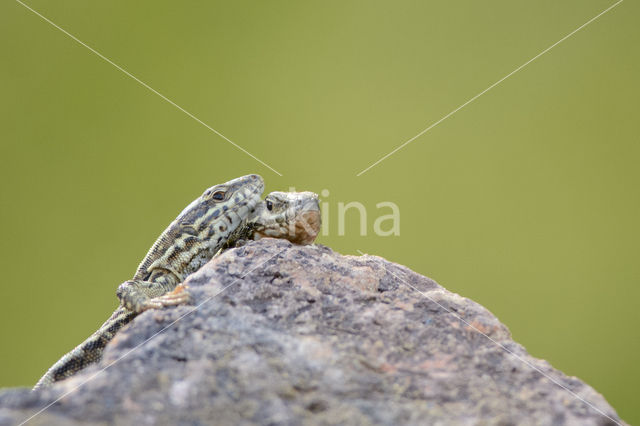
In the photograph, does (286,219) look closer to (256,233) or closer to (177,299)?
(256,233)

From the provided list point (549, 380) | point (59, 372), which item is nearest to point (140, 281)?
point (59, 372)

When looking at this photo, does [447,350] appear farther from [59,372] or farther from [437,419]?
[59,372]

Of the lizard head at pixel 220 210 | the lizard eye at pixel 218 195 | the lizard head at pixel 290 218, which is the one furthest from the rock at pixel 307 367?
the lizard eye at pixel 218 195

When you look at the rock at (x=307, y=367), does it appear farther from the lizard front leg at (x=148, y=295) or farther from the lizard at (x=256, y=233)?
the lizard at (x=256, y=233)

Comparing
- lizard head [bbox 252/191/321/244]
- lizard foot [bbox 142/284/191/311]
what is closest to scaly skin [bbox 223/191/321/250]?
lizard head [bbox 252/191/321/244]

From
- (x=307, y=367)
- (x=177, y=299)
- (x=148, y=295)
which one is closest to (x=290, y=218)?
(x=148, y=295)

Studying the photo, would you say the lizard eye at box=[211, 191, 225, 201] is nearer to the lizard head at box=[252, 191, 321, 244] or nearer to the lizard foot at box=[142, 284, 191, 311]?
the lizard head at box=[252, 191, 321, 244]
